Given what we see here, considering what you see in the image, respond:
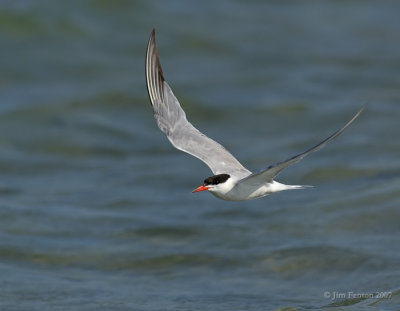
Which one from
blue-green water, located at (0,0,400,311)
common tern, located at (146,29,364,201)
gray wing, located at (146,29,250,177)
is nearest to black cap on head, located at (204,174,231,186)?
common tern, located at (146,29,364,201)

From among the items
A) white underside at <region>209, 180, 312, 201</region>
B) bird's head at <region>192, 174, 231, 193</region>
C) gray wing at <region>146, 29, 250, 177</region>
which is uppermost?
gray wing at <region>146, 29, 250, 177</region>

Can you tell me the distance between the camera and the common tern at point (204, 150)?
7.45m

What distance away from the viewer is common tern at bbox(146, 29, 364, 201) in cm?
745

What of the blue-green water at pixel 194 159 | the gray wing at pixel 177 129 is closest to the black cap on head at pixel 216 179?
the gray wing at pixel 177 129

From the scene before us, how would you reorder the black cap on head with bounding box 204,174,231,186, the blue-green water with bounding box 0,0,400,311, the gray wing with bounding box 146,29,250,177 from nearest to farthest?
1. the black cap on head with bounding box 204,174,231,186
2. the gray wing with bounding box 146,29,250,177
3. the blue-green water with bounding box 0,0,400,311

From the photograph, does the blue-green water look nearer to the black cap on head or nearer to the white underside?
the white underside

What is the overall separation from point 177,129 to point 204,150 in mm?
374

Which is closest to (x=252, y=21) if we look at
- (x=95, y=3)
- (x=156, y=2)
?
(x=156, y=2)

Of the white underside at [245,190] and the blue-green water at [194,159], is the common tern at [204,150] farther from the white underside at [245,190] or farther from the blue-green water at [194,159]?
the blue-green water at [194,159]

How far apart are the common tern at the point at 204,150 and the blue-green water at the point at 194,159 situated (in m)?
1.83

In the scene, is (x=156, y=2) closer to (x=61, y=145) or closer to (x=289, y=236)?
(x=61, y=145)

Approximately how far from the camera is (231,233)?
11570 millimetres

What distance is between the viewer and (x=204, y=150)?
326 inches

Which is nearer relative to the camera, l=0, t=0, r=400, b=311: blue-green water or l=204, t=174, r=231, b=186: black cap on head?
l=204, t=174, r=231, b=186: black cap on head
